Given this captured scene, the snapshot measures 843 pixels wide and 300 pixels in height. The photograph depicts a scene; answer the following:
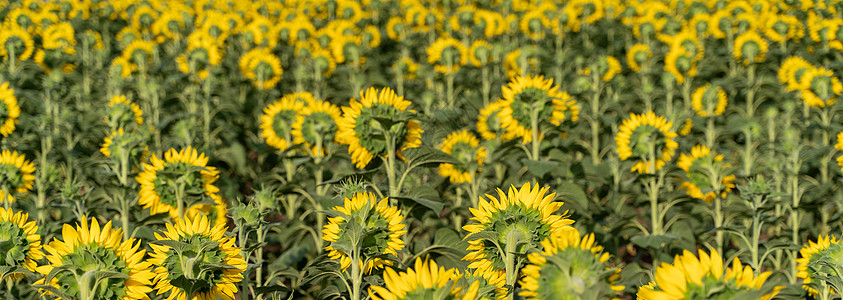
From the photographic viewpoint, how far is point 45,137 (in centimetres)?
464

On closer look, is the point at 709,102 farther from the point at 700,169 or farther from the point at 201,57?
the point at 201,57

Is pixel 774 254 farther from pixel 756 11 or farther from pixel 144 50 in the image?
pixel 144 50

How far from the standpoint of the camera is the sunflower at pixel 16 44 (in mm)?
5754

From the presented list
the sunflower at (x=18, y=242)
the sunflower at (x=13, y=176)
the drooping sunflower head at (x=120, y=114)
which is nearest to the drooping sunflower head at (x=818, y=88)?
the drooping sunflower head at (x=120, y=114)

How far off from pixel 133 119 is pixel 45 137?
1051mm

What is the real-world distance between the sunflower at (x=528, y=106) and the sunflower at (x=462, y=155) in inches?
15.2

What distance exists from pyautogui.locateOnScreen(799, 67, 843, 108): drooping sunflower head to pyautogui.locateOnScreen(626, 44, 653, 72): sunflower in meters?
1.86

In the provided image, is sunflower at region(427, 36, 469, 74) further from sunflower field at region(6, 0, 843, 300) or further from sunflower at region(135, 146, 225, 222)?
sunflower at region(135, 146, 225, 222)

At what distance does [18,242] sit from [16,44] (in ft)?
14.8

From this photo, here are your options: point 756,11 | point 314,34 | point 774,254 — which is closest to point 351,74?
point 314,34

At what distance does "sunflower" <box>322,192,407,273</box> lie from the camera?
1.97m

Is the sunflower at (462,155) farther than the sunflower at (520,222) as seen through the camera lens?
Yes

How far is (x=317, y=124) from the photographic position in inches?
152

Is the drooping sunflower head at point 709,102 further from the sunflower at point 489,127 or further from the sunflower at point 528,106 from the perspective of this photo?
the sunflower at point 528,106
